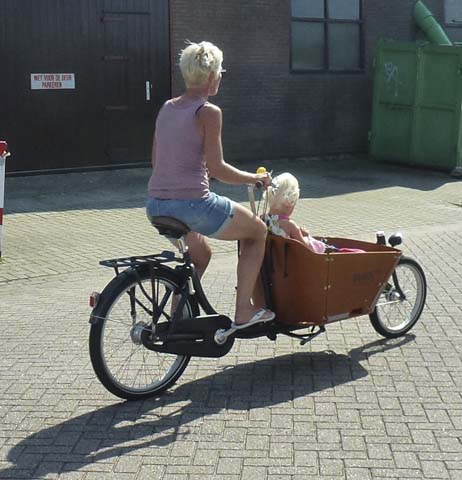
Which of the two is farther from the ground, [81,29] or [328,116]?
[81,29]

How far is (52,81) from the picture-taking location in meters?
13.3

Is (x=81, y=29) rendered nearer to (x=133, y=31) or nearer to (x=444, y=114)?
(x=133, y=31)

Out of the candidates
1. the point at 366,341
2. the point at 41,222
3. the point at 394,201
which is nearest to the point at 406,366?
the point at 366,341

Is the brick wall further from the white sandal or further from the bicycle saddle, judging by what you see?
the bicycle saddle

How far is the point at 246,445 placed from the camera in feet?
14.1

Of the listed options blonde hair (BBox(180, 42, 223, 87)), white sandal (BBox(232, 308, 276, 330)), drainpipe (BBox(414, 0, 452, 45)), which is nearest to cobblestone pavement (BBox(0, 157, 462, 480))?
white sandal (BBox(232, 308, 276, 330))

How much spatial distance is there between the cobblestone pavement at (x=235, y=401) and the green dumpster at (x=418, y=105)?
21.6 feet

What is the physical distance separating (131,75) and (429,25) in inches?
249

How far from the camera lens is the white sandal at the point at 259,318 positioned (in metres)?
5.14

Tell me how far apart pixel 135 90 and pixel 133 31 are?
0.93 meters

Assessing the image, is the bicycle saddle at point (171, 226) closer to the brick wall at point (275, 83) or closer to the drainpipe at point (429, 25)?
the brick wall at point (275, 83)

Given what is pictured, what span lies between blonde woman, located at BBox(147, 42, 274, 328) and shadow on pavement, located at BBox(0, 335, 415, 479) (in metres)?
0.91

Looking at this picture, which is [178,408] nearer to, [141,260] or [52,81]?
[141,260]

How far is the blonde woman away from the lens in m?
4.72
